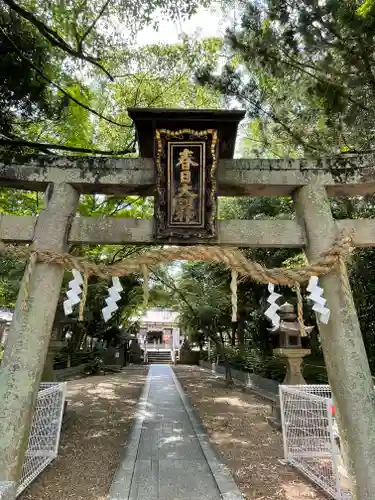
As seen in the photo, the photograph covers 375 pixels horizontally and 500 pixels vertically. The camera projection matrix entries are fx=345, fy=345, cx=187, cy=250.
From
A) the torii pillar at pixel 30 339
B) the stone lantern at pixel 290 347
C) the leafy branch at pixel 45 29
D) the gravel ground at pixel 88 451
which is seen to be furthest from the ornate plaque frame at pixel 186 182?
the stone lantern at pixel 290 347

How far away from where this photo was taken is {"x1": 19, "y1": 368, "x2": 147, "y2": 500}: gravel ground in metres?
5.05

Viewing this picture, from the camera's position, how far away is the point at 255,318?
63.2 feet

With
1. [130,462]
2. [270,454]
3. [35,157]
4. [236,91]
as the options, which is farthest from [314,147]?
[130,462]

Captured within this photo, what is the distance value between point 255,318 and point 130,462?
553 inches

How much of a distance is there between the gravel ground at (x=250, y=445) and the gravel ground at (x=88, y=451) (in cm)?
214

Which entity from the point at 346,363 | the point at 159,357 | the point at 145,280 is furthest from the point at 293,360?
the point at 159,357

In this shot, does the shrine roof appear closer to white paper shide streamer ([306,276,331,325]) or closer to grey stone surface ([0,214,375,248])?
grey stone surface ([0,214,375,248])

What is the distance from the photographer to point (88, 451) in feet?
22.7

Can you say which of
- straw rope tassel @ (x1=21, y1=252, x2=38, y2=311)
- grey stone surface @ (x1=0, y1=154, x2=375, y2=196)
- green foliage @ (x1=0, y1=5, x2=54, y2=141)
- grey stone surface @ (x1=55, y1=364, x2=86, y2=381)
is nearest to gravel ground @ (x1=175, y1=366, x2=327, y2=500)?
straw rope tassel @ (x1=21, y1=252, x2=38, y2=311)

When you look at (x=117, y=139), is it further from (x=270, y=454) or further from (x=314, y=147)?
(x=270, y=454)

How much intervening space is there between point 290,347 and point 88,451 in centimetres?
587

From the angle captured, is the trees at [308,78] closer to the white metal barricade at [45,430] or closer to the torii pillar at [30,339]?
the torii pillar at [30,339]

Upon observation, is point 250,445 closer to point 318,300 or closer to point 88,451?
point 88,451

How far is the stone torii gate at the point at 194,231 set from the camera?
12.8 feet
